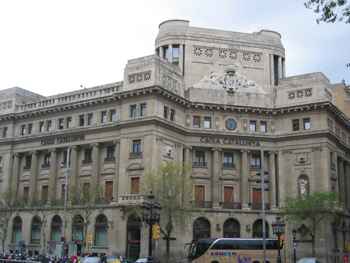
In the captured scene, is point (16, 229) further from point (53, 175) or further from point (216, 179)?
point (216, 179)

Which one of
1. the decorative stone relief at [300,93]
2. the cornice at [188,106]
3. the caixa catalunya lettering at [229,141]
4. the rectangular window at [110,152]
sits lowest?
the rectangular window at [110,152]

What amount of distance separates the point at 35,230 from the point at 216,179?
25.5 meters

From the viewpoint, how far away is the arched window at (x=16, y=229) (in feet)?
Answer: 235

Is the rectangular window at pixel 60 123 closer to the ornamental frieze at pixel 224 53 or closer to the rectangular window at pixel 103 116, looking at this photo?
the rectangular window at pixel 103 116

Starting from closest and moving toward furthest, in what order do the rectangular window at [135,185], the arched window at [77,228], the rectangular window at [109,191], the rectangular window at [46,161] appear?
the rectangular window at [135,185] < the rectangular window at [109,191] < the arched window at [77,228] < the rectangular window at [46,161]

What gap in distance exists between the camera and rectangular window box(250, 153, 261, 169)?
231 ft

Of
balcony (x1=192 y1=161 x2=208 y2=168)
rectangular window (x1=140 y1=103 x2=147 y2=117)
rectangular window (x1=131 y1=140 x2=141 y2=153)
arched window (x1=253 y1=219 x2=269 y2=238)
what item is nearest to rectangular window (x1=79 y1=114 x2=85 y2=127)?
rectangular window (x1=131 y1=140 x2=141 y2=153)

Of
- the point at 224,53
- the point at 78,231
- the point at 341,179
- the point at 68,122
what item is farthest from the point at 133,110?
the point at 341,179

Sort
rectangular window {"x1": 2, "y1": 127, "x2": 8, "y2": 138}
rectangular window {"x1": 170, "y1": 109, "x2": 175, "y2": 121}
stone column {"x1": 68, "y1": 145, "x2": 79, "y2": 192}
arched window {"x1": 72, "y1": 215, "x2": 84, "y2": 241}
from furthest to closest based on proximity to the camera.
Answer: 1. rectangular window {"x1": 2, "y1": 127, "x2": 8, "y2": 138}
2. stone column {"x1": 68, "y1": 145, "x2": 79, "y2": 192}
3. rectangular window {"x1": 170, "y1": 109, "x2": 175, "y2": 121}
4. arched window {"x1": 72, "y1": 215, "x2": 84, "y2": 241}

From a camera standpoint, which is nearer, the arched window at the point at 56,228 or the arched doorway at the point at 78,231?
the arched doorway at the point at 78,231

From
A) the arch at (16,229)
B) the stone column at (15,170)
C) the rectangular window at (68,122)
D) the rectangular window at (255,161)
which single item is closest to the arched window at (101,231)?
the arch at (16,229)

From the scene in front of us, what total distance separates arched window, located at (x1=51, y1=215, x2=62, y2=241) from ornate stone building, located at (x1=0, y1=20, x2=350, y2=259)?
6.3 inches

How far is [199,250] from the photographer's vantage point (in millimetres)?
52250

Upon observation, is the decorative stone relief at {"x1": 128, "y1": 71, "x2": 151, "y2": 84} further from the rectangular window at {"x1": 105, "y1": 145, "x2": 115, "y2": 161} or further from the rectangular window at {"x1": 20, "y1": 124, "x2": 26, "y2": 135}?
the rectangular window at {"x1": 20, "y1": 124, "x2": 26, "y2": 135}
